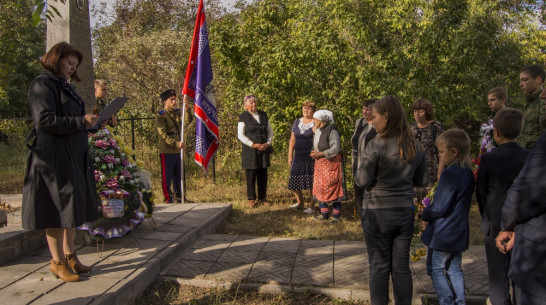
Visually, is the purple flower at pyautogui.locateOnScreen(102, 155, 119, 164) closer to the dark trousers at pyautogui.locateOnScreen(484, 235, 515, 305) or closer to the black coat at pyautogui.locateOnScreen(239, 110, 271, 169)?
the black coat at pyautogui.locateOnScreen(239, 110, 271, 169)

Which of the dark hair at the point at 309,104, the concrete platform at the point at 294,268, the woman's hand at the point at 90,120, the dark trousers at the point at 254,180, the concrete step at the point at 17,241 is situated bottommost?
the concrete platform at the point at 294,268

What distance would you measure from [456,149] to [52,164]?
3.15m

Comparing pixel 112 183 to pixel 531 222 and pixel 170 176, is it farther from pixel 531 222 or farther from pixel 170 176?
pixel 531 222

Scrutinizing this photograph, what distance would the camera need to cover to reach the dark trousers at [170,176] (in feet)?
25.2

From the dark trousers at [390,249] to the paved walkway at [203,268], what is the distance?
75cm

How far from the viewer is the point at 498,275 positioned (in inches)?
131

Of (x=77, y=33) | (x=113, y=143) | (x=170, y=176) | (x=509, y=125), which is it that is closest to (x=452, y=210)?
(x=509, y=125)

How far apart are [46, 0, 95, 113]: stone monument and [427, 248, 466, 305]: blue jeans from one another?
4136 mm

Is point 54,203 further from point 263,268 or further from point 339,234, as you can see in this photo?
point 339,234

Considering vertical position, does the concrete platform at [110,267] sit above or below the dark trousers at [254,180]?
below

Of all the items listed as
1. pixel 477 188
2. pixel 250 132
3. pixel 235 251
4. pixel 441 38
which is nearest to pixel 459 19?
pixel 441 38

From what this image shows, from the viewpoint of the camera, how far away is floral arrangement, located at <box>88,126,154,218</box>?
186 inches

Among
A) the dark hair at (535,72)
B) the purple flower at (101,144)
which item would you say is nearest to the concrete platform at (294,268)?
the purple flower at (101,144)

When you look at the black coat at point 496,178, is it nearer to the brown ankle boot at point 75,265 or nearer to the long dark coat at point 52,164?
the long dark coat at point 52,164
